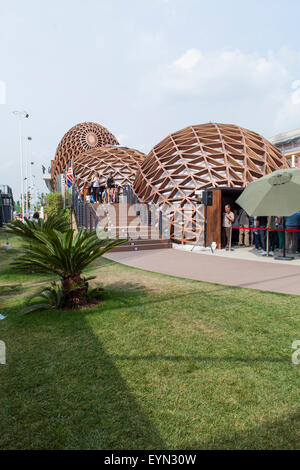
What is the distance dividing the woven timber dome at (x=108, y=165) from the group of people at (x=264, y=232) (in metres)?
14.5

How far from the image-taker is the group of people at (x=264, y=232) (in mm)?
10237

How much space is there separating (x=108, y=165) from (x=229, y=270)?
22.2 metres

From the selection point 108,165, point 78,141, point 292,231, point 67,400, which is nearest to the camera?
point 67,400

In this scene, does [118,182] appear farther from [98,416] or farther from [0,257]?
[98,416]

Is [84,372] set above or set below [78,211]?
below

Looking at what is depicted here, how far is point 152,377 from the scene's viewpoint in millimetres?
2607

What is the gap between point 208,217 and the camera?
1313cm

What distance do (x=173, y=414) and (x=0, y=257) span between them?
9358 mm

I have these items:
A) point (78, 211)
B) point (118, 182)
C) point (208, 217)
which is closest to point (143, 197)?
point (78, 211)

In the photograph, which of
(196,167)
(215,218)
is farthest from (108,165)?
(215,218)

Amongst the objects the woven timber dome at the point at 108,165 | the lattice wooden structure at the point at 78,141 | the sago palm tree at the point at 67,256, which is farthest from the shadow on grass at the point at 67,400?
the lattice wooden structure at the point at 78,141

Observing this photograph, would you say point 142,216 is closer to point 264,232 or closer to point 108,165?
point 264,232

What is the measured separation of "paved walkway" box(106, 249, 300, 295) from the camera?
20.1 ft

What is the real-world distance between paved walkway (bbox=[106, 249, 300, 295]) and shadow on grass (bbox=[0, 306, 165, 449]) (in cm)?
392
